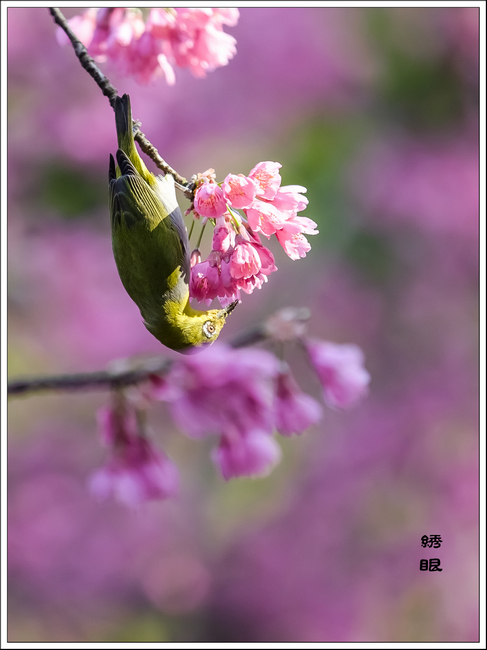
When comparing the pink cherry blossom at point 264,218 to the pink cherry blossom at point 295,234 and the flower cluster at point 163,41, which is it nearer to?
the pink cherry blossom at point 295,234

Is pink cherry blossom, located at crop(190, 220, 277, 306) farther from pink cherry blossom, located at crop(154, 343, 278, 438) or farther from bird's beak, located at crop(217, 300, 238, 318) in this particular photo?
pink cherry blossom, located at crop(154, 343, 278, 438)

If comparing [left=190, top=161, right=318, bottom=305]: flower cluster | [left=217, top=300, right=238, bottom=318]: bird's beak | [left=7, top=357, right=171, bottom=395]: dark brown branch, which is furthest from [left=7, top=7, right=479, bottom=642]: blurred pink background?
[left=190, top=161, right=318, bottom=305]: flower cluster

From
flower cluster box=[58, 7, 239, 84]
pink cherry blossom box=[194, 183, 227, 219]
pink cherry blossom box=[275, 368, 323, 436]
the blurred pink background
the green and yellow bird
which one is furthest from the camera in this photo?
the blurred pink background

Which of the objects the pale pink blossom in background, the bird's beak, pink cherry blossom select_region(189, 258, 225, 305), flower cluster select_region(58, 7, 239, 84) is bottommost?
the bird's beak

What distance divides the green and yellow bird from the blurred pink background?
168cm

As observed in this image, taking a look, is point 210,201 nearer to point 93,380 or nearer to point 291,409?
point 93,380

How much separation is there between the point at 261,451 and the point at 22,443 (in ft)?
6.56

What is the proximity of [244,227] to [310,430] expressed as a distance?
2132 mm

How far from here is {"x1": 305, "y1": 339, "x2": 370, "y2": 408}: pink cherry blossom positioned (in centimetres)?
119

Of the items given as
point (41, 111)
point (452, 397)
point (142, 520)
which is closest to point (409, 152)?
point (452, 397)

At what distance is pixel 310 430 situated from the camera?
277 cm

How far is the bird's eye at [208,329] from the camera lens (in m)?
0.86

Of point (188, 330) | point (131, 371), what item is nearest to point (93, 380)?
point (131, 371)

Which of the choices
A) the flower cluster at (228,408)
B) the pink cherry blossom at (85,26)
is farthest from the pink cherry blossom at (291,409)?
the pink cherry blossom at (85,26)
